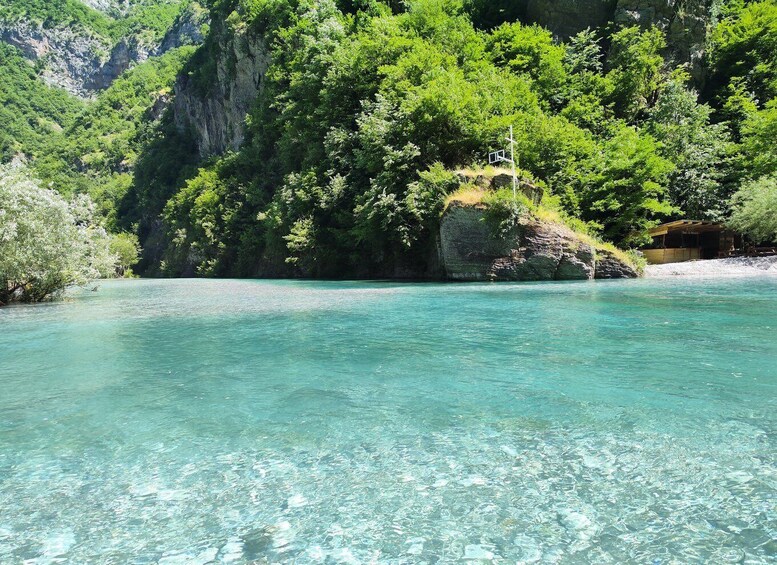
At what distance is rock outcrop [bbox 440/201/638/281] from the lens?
27.1 metres

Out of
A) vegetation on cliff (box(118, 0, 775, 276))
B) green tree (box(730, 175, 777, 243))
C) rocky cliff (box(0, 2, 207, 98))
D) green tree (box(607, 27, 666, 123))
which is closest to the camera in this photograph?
green tree (box(730, 175, 777, 243))

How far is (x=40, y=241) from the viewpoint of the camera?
704 inches

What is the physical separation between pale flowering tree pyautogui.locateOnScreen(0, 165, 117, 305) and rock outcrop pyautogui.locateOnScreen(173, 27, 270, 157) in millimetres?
46873

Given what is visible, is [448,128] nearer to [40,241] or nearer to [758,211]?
[758,211]

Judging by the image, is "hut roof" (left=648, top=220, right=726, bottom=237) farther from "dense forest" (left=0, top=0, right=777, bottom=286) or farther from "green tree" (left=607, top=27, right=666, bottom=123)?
"green tree" (left=607, top=27, right=666, bottom=123)

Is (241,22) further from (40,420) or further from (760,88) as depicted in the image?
(40,420)

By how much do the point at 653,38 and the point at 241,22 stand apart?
48.6 metres

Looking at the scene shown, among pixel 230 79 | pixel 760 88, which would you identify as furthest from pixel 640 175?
pixel 230 79

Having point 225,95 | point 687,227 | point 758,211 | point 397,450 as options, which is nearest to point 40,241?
point 397,450

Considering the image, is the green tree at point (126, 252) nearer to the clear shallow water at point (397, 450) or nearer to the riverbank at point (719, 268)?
the riverbank at point (719, 268)

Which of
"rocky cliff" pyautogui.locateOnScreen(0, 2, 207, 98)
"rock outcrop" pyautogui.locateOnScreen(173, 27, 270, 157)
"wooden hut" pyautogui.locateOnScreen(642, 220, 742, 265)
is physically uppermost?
"rocky cliff" pyautogui.locateOnScreen(0, 2, 207, 98)

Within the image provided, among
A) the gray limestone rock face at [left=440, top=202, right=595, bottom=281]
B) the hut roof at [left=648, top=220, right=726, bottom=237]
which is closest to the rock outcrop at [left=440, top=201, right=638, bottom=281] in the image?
the gray limestone rock face at [left=440, top=202, right=595, bottom=281]

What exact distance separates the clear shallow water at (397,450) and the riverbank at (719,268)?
70.8ft

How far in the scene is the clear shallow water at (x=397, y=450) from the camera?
318cm
